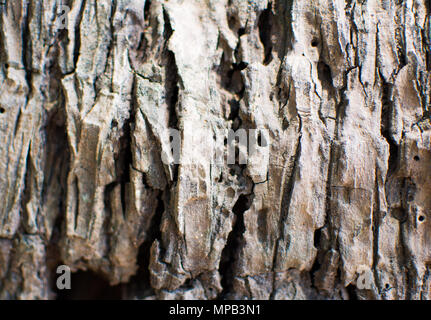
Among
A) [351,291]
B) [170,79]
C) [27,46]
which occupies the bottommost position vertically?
[351,291]

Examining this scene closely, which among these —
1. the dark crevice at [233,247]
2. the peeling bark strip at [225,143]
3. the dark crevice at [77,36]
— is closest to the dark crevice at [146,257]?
the peeling bark strip at [225,143]

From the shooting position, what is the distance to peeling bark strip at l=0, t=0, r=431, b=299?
1.10 metres

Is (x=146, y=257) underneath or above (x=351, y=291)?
above

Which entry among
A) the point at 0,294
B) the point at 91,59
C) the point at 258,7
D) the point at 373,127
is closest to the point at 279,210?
the point at 373,127

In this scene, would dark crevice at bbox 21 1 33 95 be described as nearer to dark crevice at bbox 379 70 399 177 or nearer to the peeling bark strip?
the peeling bark strip

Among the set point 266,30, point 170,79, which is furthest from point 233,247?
point 266,30

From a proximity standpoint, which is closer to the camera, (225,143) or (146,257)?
(225,143)

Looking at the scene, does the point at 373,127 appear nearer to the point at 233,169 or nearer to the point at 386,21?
the point at 386,21

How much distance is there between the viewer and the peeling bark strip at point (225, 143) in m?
1.10

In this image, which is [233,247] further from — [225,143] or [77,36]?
[77,36]

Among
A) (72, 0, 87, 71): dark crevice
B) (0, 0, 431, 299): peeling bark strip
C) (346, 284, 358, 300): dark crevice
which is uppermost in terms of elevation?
(72, 0, 87, 71): dark crevice

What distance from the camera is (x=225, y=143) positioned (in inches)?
44.3

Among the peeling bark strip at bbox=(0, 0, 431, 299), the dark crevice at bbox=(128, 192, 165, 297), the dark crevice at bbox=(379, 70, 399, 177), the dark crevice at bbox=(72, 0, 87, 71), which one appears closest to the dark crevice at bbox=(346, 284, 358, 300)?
the peeling bark strip at bbox=(0, 0, 431, 299)
